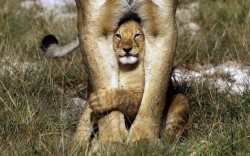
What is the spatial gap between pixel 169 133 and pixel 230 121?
38 cm

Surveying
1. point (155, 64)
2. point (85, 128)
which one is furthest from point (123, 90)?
point (85, 128)

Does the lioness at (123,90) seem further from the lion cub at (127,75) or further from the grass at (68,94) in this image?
the grass at (68,94)

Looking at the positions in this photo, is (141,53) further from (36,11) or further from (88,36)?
(36,11)

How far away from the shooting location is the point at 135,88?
412 centimetres

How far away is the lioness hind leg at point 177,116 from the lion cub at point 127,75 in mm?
254

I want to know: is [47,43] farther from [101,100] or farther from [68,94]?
[101,100]

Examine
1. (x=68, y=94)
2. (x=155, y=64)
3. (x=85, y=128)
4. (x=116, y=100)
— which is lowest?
(x=68, y=94)

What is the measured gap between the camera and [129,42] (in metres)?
4.03

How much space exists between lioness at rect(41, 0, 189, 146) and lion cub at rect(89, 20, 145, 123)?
48 mm

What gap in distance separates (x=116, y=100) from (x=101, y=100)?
10 cm

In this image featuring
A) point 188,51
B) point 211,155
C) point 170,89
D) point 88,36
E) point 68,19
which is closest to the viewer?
point 211,155

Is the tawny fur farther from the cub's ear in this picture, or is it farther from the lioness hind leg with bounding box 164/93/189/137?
the cub's ear

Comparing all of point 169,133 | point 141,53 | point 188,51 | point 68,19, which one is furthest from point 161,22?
point 68,19

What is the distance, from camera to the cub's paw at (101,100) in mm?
3963
